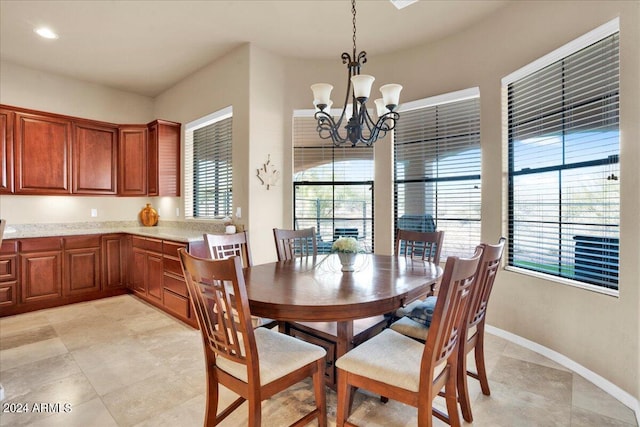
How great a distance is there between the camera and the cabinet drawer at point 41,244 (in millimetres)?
3717

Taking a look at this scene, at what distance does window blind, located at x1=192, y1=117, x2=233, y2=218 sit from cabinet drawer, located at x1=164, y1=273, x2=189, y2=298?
985 mm

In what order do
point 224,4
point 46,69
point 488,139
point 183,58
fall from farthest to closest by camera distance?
point 46,69 < point 183,58 < point 488,139 < point 224,4

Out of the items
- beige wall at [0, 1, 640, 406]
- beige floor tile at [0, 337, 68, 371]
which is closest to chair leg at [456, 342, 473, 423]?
beige wall at [0, 1, 640, 406]

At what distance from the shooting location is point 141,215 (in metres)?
5.22

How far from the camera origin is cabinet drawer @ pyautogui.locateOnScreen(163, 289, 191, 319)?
3398 millimetres

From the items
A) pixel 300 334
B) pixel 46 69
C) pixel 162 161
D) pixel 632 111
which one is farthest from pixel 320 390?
pixel 46 69

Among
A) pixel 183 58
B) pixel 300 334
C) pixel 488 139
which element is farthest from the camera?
pixel 183 58

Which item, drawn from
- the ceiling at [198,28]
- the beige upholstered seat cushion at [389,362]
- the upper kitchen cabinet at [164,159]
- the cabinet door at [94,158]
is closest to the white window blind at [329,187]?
the ceiling at [198,28]

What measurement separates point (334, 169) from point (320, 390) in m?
2.79

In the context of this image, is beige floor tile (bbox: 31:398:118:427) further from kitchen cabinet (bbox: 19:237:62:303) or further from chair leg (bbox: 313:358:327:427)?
kitchen cabinet (bbox: 19:237:62:303)

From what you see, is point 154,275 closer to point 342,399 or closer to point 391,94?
point 342,399

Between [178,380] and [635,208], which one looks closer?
[635,208]

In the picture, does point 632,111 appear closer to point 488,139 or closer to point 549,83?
point 549,83

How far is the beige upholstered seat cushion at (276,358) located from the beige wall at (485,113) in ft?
6.75
